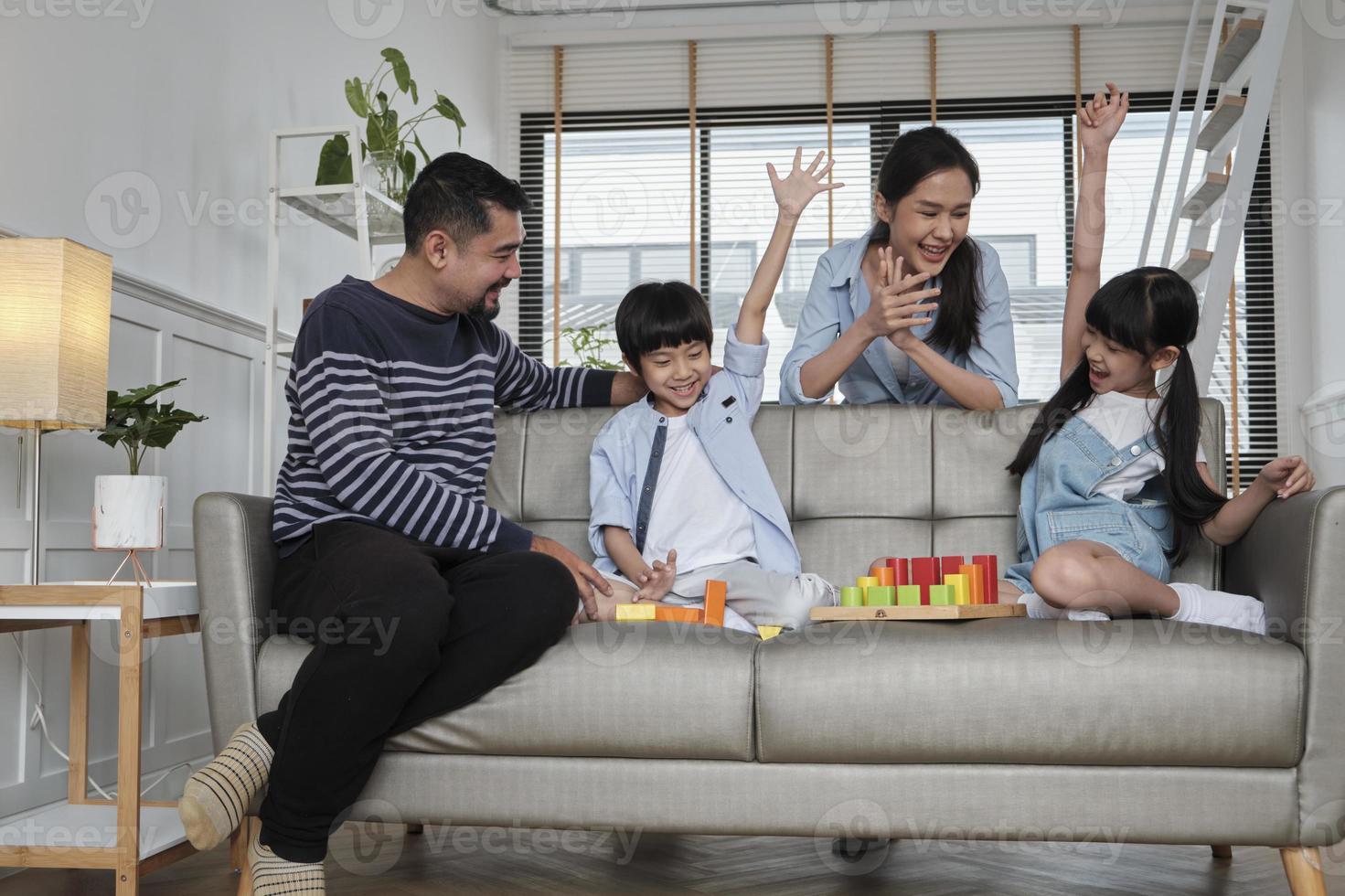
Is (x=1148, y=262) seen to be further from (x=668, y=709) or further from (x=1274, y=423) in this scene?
(x=668, y=709)

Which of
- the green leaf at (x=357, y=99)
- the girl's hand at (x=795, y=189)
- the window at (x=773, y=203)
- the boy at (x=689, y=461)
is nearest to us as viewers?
the boy at (x=689, y=461)

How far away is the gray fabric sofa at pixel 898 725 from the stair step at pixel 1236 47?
2.16 m

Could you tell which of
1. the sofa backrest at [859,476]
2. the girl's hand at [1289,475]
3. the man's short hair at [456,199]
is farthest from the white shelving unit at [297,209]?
the girl's hand at [1289,475]

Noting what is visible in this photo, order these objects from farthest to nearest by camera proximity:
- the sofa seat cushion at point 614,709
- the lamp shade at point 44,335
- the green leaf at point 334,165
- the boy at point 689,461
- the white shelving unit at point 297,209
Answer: the green leaf at point 334,165 < the white shelving unit at point 297,209 < the boy at point 689,461 < the lamp shade at point 44,335 < the sofa seat cushion at point 614,709

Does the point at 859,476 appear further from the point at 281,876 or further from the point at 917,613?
the point at 281,876

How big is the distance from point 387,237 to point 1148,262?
303 centimetres

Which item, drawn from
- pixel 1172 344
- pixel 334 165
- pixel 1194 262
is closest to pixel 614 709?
pixel 1172 344

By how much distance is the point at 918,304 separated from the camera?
207cm

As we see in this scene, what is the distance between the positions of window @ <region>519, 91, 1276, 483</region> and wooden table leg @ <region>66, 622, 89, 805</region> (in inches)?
123

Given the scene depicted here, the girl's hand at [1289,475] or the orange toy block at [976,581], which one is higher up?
the girl's hand at [1289,475]

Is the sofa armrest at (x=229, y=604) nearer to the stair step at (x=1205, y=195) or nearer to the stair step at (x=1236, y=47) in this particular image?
the stair step at (x=1205, y=195)

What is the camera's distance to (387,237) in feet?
11.1

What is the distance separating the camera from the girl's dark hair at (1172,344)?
1.82 metres

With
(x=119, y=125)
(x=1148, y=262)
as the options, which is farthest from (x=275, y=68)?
(x=1148, y=262)
